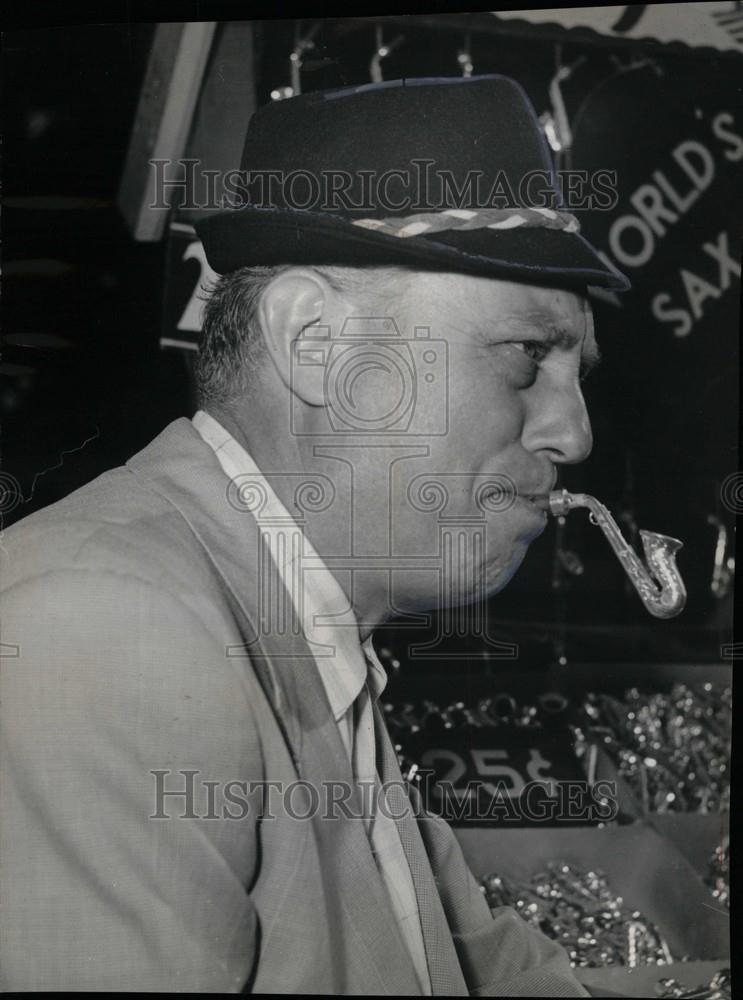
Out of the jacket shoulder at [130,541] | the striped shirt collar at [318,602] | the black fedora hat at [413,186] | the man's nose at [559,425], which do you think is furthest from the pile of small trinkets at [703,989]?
the black fedora hat at [413,186]

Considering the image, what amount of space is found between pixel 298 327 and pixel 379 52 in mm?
482

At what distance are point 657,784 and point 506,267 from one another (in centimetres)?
91

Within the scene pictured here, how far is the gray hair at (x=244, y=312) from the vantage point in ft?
5.33

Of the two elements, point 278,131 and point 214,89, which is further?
point 214,89

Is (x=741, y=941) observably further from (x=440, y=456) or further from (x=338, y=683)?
(x=440, y=456)

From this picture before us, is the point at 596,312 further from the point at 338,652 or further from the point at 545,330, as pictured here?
the point at 338,652

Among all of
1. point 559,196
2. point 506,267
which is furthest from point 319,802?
point 559,196

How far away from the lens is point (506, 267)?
160 centimetres

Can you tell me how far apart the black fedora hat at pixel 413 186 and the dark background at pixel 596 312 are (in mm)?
149

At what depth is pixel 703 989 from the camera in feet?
5.91

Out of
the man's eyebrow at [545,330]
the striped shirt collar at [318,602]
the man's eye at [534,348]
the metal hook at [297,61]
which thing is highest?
the metal hook at [297,61]

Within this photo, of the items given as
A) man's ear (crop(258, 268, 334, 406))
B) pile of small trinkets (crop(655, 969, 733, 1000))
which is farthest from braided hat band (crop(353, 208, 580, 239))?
pile of small trinkets (crop(655, 969, 733, 1000))

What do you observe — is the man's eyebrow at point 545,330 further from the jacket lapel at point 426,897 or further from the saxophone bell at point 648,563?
the jacket lapel at point 426,897

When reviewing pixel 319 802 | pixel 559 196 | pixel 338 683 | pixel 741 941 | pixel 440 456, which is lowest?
pixel 741 941
